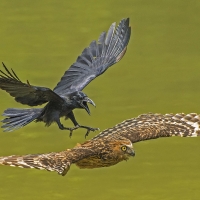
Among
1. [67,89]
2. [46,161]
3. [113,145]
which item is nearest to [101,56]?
[67,89]

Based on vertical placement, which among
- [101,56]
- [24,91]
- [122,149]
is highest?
[101,56]

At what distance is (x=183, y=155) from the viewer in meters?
16.2

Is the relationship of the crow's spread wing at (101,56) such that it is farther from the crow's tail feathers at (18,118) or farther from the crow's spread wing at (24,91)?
the crow's spread wing at (24,91)

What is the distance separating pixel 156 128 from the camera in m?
14.2

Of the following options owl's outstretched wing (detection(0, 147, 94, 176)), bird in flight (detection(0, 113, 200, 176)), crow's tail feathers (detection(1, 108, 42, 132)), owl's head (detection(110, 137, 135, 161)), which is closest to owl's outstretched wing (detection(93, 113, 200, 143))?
bird in flight (detection(0, 113, 200, 176))

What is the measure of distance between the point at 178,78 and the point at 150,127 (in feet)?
16.2

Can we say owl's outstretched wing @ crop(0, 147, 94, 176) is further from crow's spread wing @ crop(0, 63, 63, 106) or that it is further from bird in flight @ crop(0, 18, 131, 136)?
crow's spread wing @ crop(0, 63, 63, 106)

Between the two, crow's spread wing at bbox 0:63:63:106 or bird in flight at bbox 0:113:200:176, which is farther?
crow's spread wing at bbox 0:63:63:106

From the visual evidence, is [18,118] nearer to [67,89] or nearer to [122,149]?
[67,89]

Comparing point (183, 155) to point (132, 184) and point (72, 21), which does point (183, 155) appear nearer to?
point (132, 184)

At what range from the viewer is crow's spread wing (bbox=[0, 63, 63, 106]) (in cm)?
1267

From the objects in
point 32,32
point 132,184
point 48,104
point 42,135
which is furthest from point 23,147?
point 32,32

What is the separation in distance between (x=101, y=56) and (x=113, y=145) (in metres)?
1.47

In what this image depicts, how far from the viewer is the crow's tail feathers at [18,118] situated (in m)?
13.6
